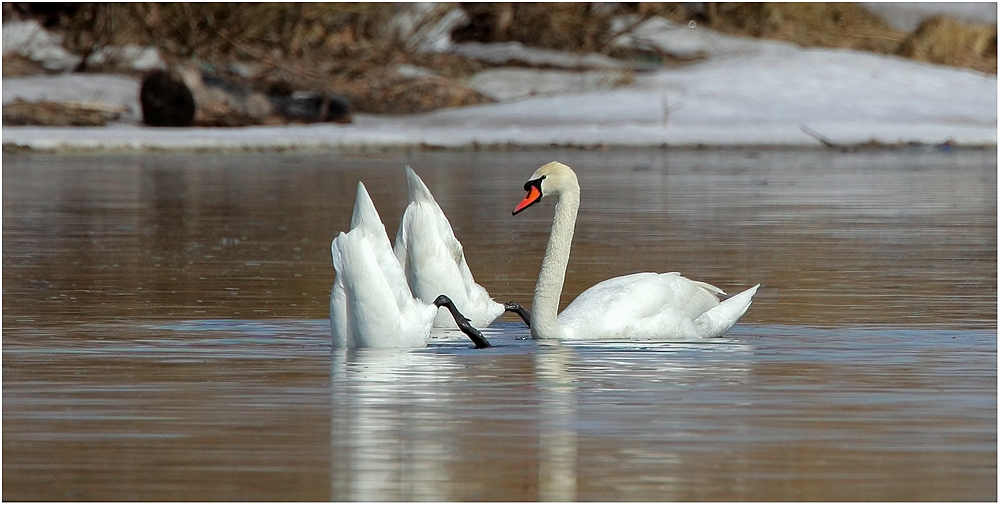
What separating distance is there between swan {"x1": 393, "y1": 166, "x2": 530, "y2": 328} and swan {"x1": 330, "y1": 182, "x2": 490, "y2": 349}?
70 centimetres

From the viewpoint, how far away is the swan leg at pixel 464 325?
26.2 feet

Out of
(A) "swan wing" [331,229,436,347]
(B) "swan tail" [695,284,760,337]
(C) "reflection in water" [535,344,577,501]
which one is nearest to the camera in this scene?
(C) "reflection in water" [535,344,577,501]

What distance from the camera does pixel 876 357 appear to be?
296 inches

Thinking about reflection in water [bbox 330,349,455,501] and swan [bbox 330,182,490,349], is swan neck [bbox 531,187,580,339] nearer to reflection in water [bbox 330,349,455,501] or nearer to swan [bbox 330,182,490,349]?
swan [bbox 330,182,490,349]

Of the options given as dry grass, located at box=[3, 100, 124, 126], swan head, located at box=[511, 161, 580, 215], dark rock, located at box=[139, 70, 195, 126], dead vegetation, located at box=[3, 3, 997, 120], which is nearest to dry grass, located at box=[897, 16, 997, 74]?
dead vegetation, located at box=[3, 3, 997, 120]

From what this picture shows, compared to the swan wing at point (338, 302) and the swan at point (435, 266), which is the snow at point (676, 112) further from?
the swan wing at point (338, 302)

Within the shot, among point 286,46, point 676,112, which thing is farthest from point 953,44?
point 286,46

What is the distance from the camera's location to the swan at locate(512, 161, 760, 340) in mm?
8141

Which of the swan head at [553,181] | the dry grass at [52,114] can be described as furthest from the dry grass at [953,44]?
the swan head at [553,181]

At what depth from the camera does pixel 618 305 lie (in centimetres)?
818

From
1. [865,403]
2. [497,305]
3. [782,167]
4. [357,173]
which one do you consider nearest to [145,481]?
[865,403]

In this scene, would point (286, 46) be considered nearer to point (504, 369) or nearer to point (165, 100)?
point (165, 100)

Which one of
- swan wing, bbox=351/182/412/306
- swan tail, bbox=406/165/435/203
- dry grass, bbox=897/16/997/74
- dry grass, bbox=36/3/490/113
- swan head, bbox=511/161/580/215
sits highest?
dry grass, bbox=897/16/997/74

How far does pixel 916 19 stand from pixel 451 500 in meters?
29.7
